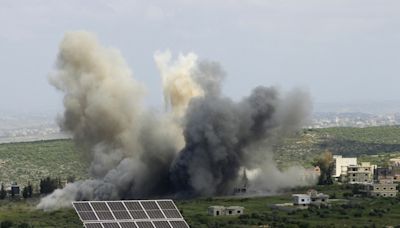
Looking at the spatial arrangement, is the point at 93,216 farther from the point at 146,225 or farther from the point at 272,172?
the point at 272,172

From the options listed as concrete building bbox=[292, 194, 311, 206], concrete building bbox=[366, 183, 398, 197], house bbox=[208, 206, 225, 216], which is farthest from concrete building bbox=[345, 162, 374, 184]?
house bbox=[208, 206, 225, 216]

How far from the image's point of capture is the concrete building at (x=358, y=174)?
14988 centimetres

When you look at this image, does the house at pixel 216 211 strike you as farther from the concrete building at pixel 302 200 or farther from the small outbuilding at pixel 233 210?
the concrete building at pixel 302 200

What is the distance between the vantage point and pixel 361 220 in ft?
356

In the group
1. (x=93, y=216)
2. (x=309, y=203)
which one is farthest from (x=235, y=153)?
(x=93, y=216)

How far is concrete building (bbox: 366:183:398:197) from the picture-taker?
5138 inches

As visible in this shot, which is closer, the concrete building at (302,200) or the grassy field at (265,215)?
the grassy field at (265,215)

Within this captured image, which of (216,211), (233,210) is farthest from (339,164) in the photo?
(216,211)

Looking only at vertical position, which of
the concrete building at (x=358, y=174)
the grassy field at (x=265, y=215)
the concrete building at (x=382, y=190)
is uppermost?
the concrete building at (x=358, y=174)

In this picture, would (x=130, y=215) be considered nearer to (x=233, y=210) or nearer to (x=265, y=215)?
(x=265, y=215)

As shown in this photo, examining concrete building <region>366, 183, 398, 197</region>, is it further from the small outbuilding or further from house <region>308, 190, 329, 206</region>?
the small outbuilding

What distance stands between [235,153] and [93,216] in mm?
61463

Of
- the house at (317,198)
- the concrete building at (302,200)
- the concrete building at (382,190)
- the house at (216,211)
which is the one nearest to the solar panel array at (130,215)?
the house at (216,211)

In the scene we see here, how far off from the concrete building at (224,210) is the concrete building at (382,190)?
21.4m
